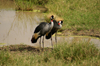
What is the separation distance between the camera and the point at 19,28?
335 inches

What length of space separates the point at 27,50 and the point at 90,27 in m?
3.48

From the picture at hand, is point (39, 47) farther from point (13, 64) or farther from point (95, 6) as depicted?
point (95, 6)

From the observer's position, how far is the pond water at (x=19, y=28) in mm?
A: 6934

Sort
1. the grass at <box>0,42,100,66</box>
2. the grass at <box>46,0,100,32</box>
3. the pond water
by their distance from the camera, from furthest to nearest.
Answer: the grass at <box>46,0,100,32</box>, the pond water, the grass at <box>0,42,100,66</box>

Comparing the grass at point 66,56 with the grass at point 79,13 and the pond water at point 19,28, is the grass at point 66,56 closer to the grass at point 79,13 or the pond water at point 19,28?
the pond water at point 19,28

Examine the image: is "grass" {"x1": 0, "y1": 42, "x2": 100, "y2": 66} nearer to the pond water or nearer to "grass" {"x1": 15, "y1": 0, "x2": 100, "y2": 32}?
the pond water

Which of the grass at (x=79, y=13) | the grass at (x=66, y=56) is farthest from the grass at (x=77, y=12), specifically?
the grass at (x=66, y=56)

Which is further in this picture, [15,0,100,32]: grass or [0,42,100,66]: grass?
[15,0,100,32]: grass

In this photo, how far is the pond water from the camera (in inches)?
273

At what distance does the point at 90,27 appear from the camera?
8.73 metres

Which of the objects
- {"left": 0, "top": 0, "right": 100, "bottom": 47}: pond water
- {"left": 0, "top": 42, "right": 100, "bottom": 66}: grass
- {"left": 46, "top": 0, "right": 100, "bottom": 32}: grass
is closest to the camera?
{"left": 0, "top": 42, "right": 100, "bottom": 66}: grass

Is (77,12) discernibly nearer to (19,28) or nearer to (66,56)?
(19,28)

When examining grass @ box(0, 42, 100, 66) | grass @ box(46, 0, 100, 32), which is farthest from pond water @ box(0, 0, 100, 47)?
grass @ box(46, 0, 100, 32)

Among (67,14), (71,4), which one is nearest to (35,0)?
(71,4)
